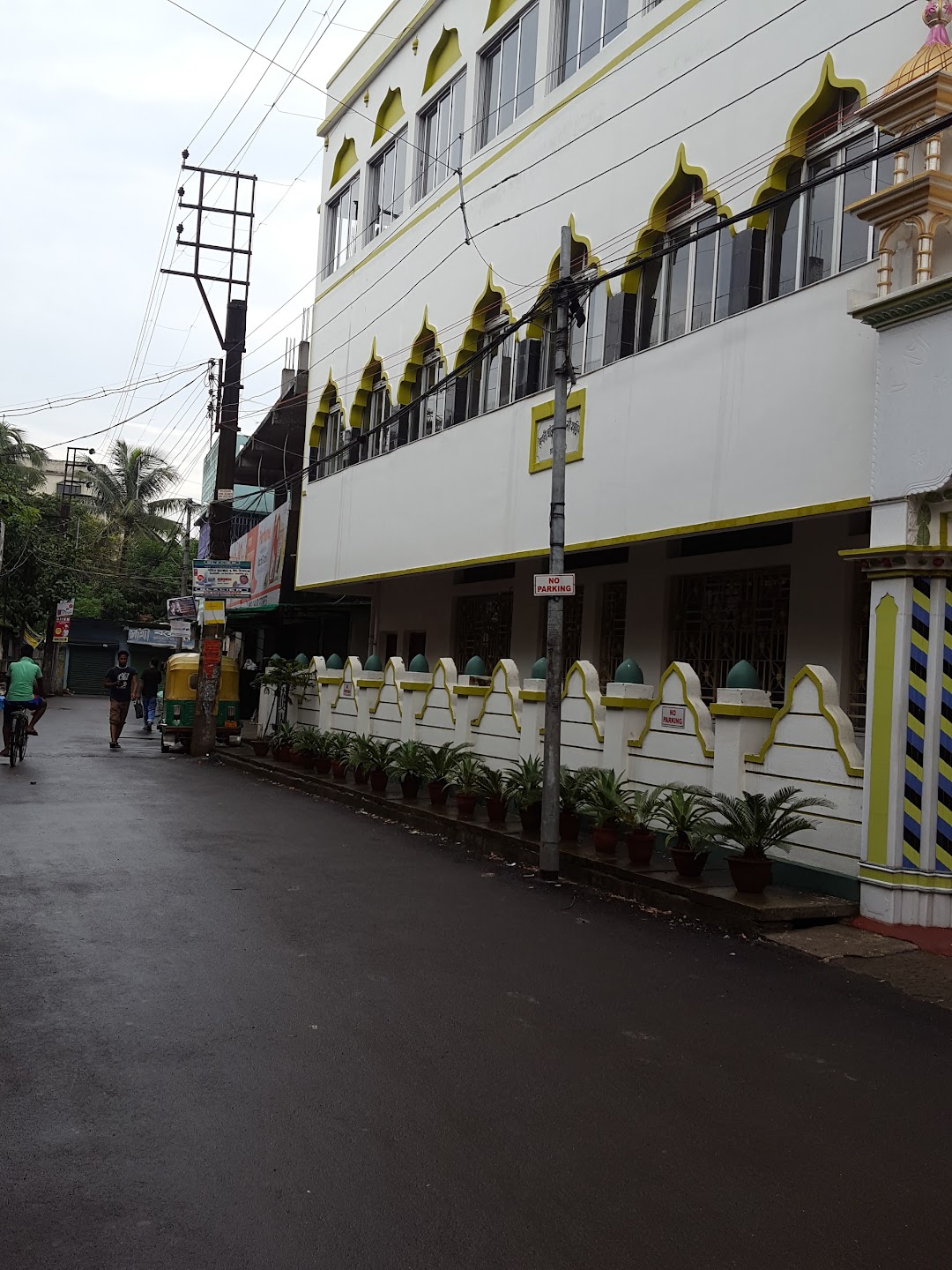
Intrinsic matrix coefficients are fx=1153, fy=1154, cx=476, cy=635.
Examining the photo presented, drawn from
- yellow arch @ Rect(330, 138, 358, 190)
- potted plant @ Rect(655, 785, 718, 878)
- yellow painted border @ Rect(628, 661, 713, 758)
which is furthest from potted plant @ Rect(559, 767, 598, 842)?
yellow arch @ Rect(330, 138, 358, 190)

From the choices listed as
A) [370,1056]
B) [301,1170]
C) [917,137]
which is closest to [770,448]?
[917,137]

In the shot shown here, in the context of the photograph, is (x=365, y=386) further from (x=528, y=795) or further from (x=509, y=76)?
(x=528, y=795)

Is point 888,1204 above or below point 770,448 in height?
below

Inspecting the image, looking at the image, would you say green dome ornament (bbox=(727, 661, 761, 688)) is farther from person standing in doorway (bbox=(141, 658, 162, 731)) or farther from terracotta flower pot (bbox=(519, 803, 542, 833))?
person standing in doorway (bbox=(141, 658, 162, 731))

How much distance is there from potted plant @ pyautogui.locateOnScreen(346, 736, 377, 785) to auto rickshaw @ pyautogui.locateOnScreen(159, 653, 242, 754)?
28.3 feet

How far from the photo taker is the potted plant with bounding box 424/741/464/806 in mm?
14836

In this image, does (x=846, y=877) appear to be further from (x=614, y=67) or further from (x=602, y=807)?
(x=614, y=67)

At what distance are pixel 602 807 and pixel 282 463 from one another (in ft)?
96.0

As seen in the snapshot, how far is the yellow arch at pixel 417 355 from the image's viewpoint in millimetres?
19531

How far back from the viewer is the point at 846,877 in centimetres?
916

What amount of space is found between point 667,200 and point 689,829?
743 cm

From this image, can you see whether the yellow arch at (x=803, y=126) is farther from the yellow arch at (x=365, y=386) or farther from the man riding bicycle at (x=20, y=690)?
the man riding bicycle at (x=20, y=690)

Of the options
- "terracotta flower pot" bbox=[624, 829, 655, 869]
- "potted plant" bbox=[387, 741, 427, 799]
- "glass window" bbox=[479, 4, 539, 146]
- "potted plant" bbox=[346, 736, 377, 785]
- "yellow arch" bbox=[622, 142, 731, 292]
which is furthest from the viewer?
"potted plant" bbox=[346, 736, 377, 785]

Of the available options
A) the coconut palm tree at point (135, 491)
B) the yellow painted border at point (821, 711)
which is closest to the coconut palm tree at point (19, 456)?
the coconut palm tree at point (135, 491)
